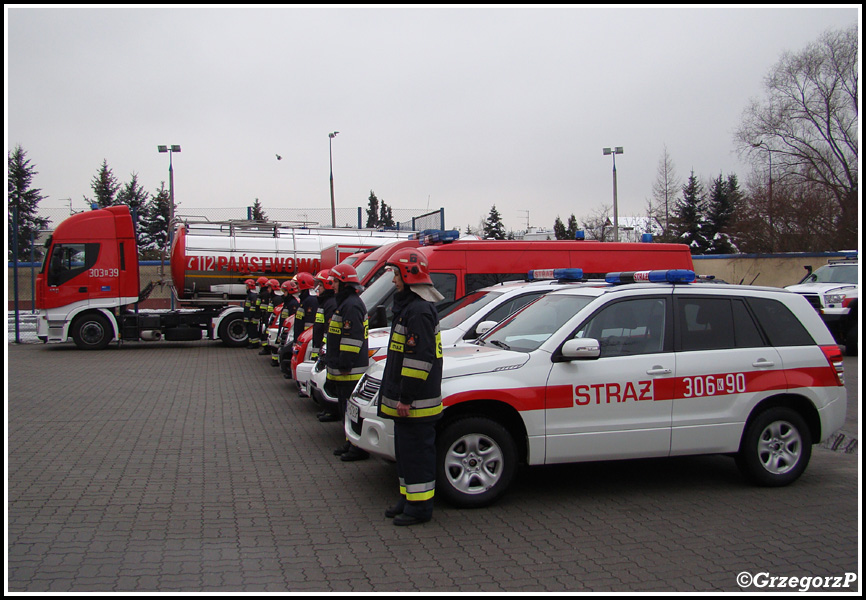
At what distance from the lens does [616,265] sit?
12.8 m

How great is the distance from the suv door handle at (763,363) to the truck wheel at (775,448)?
401mm

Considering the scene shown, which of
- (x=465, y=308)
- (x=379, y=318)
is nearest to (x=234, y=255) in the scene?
(x=379, y=318)

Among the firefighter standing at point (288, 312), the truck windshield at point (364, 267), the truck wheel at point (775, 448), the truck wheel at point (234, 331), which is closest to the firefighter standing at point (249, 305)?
the truck wheel at point (234, 331)

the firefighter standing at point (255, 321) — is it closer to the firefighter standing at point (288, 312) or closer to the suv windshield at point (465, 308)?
the firefighter standing at point (288, 312)

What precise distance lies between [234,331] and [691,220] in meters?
43.0

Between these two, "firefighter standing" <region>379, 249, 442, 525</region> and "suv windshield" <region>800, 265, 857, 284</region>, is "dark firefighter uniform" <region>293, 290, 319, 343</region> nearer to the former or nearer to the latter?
"firefighter standing" <region>379, 249, 442, 525</region>

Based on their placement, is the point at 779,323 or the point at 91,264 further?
the point at 91,264

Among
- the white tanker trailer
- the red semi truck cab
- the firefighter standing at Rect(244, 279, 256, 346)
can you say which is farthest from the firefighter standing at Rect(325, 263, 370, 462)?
the red semi truck cab

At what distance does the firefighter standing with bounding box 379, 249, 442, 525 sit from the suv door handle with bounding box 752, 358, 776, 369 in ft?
9.74

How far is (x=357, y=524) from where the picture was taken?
5.30 meters

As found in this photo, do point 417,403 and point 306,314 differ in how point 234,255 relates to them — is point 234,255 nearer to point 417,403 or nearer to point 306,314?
point 306,314

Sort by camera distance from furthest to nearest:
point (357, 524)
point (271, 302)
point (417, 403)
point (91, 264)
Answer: point (91, 264) < point (271, 302) < point (357, 524) < point (417, 403)

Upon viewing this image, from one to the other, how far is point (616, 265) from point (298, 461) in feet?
25.2

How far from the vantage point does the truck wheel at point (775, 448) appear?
6.11 meters
